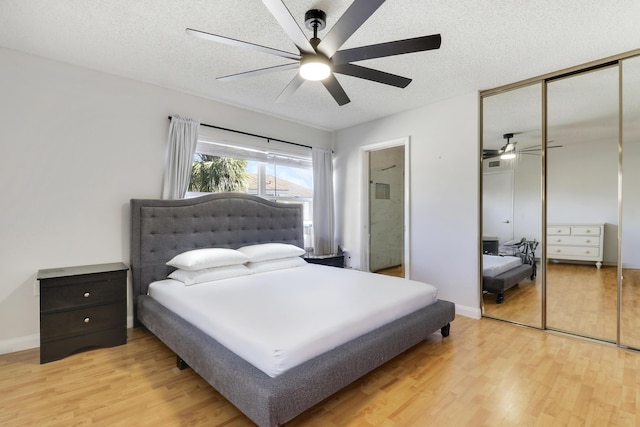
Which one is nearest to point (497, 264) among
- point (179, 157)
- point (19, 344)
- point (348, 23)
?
point (348, 23)

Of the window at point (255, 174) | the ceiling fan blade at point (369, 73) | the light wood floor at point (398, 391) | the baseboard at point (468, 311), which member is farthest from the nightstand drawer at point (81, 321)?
A: the baseboard at point (468, 311)

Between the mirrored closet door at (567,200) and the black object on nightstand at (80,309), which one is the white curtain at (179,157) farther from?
the mirrored closet door at (567,200)

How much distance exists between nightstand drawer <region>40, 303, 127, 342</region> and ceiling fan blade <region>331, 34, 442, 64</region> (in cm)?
282

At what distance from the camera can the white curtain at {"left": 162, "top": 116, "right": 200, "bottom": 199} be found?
3348mm

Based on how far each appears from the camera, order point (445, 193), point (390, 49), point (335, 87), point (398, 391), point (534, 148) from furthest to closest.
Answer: point (445, 193) → point (534, 148) → point (335, 87) → point (398, 391) → point (390, 49)

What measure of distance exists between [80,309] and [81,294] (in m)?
0.13

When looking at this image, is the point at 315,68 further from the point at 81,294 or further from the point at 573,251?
the point at 573,251

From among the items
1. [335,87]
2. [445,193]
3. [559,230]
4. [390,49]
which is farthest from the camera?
[445,193]

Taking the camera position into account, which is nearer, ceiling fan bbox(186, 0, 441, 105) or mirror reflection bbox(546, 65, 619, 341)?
ceiling fan bbox(186, 0, 441, 105)

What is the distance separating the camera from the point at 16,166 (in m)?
2.60

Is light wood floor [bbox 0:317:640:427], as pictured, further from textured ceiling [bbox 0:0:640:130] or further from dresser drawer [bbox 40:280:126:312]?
textured ceiling [bbox 0:0:640:130]

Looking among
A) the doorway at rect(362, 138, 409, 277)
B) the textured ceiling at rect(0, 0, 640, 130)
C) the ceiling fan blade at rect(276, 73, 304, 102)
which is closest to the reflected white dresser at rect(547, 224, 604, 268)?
the textured ceiling at rect(0, 0, 640, 130)

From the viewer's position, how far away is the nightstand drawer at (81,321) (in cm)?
243

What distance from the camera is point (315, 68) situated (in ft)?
6.73
